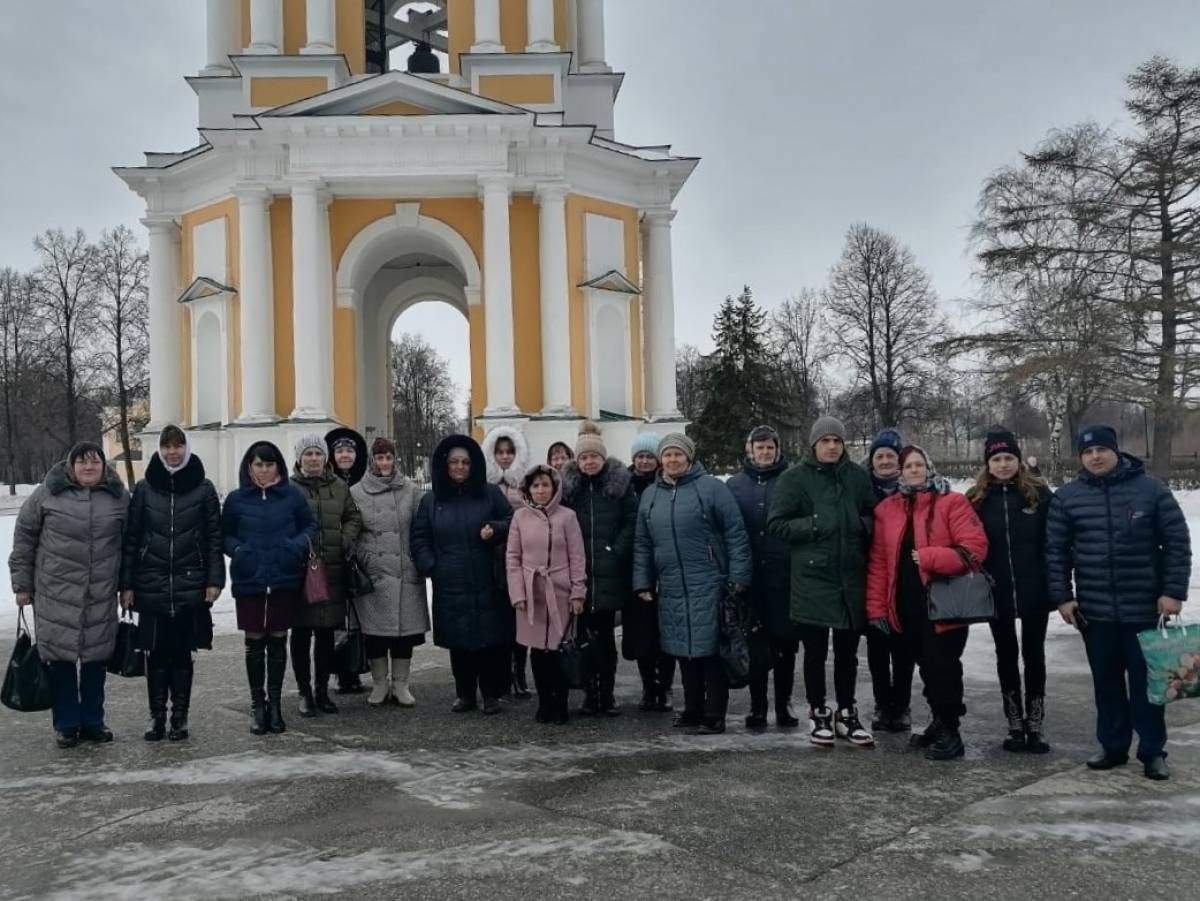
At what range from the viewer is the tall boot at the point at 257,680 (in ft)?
19.8

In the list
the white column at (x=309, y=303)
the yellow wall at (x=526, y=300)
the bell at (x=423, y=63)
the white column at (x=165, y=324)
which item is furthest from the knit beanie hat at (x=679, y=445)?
the bell at (x=423, y=63)

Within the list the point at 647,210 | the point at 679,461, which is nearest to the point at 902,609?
the point at 679,461

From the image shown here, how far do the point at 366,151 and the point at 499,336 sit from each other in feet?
12.6

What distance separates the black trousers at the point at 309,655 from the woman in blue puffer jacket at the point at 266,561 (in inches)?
10.0

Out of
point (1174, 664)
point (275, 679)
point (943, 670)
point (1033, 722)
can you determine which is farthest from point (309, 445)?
point (1174, 664)

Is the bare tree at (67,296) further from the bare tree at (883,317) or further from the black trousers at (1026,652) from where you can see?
the black trousers at (1026,652)

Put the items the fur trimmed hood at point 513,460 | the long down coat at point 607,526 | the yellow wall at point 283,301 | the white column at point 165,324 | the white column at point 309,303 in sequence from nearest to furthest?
the long down coat at point 607,526 < the fur trimmed hood at point 513,460 < the white column at point 309,303 < the yellow wall at point 283,301 < the white column at point 165,324

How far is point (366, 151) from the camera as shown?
1789 cm

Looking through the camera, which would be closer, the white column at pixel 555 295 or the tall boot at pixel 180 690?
the tall boot at pixel 180 690

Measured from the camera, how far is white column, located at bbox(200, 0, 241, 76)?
2134 cm

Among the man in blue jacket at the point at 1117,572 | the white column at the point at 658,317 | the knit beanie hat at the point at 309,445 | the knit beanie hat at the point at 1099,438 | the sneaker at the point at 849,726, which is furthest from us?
the white column at the point at 658,317

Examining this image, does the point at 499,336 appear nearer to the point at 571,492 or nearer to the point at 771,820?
the point at 571,492

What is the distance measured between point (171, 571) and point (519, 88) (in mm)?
15522

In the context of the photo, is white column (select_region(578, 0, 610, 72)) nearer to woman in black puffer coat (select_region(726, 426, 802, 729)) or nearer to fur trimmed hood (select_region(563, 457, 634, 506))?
fur trimmed hood (select_region(563, 457, 634, 506))
